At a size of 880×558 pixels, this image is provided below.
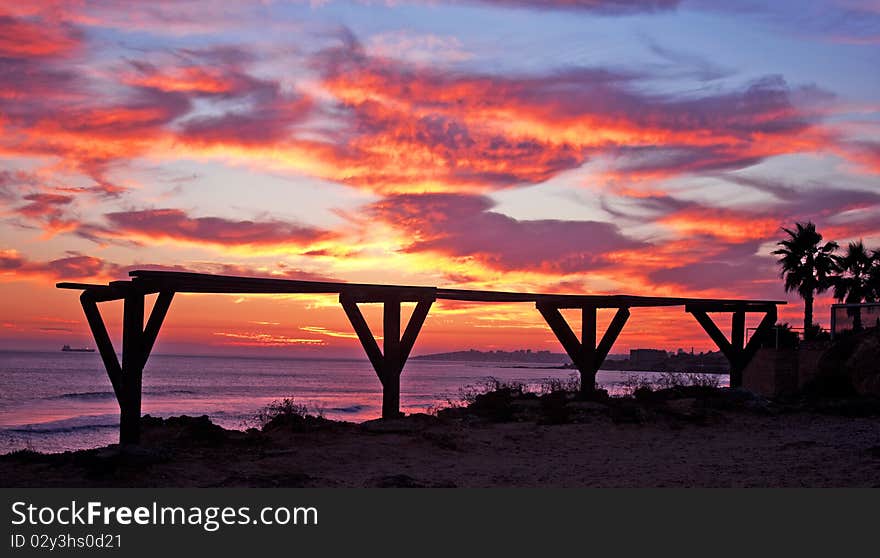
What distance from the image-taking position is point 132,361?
1289cm

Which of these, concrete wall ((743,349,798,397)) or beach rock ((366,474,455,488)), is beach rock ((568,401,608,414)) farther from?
concrete wall ((743,349,798,397))

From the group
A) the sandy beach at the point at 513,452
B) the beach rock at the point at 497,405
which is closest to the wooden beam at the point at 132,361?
the sandy beach at the point at 513,452

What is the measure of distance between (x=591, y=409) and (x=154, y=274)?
10.2m

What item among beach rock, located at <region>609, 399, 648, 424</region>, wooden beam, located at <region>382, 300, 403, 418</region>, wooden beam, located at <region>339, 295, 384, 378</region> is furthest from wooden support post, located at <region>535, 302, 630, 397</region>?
wooden beam, located at <region>339, 295, 384, 378</region>

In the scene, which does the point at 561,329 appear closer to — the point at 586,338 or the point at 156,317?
the point at 586,338

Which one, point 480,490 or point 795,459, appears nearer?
point 480,490

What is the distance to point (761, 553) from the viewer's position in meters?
Answer: 7.83

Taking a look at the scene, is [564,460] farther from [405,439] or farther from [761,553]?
[761,553]

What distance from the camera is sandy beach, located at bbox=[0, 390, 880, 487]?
1125cm

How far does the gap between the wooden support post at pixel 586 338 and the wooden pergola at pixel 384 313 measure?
24 millimetres

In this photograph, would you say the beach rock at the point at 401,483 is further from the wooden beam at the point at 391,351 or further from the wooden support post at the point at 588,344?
the wooden support post at the point at 588,344

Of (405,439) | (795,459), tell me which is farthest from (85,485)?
(795,459)

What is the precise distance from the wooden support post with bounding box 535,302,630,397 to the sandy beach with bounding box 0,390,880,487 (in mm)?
970

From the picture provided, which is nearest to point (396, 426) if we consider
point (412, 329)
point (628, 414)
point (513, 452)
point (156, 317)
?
point (412, 329)
